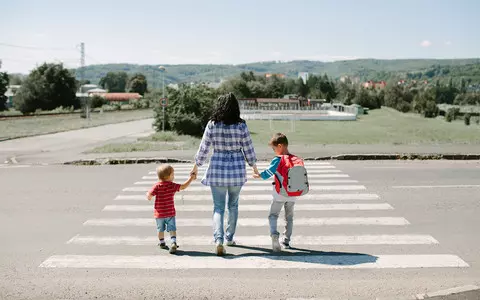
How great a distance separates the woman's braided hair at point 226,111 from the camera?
601 centimetres

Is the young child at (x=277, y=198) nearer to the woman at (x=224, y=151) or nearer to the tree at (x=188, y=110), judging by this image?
the woman at (x=224, y=151)

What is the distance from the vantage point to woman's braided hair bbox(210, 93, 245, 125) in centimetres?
601

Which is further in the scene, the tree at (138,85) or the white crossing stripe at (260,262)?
the tree at (138,85)

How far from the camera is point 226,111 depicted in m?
6.01

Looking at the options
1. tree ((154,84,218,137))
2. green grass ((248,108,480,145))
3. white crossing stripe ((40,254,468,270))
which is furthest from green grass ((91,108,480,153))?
white crossing stripe ((40,254,468,270))

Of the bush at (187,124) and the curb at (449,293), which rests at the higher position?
the bush at (187,124)

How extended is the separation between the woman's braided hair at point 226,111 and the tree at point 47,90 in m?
71.2

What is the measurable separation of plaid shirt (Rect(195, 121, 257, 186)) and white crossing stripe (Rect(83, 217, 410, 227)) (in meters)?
1.72

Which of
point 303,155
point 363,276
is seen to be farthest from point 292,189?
point 303,155

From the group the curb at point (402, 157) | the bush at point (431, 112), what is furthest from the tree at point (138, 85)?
the curb at point (402, 157)

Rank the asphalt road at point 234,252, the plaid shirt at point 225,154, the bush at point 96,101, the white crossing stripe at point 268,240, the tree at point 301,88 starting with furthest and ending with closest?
the tree at point 301,88, the bush at point 96,101, the white crossing stripe at point 268,240, the plaid shirt at point 225,154, the asphalt road at point 234,252

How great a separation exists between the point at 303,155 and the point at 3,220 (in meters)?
10.0

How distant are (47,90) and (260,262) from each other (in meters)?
72.6

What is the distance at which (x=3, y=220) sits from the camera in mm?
7902
